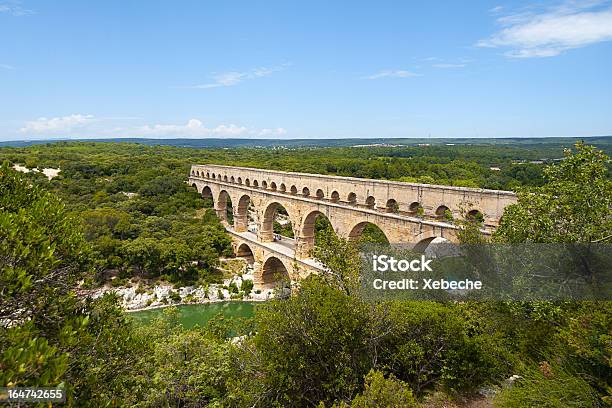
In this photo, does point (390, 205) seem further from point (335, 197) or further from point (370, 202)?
point (335, 197)

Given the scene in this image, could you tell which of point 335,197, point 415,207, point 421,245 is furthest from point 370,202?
point 421,245

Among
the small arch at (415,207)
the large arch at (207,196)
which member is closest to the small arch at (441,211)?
the small arch at (415,207)

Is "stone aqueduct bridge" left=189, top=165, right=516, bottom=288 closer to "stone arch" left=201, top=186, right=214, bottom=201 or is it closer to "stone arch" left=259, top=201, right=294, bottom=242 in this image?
"stone arch" left=259, top=201, right=294, bottom=242

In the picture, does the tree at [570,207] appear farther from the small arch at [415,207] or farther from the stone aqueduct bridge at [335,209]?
the small arch at [415,207]

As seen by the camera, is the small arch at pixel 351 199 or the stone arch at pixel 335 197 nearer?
the small arch at pixel 351 199

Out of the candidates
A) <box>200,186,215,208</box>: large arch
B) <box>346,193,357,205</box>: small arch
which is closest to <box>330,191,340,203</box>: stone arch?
<box>346,193,357,205</box>: small arch

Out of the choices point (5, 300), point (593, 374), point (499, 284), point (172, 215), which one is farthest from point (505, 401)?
point (172, 215)
